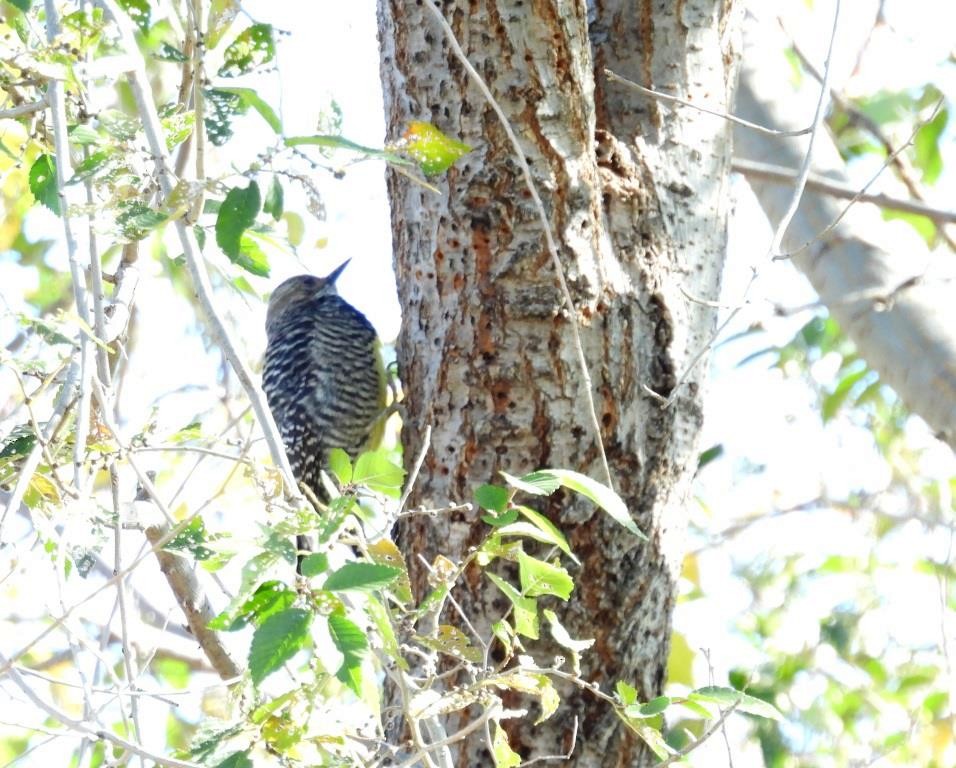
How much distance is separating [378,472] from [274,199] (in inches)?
17.9

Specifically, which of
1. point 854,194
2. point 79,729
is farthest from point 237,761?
point 854,194

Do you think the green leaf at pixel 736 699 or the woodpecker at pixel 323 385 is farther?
the woodpecker at pixel 323 385

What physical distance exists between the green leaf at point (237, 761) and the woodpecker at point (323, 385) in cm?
241

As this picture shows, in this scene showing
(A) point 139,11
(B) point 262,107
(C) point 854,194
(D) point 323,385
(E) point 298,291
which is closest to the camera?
(B) point 262,107

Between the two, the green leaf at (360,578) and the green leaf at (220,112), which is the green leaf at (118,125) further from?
the green leaf at (360,578)

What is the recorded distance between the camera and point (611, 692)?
2340 millimetres

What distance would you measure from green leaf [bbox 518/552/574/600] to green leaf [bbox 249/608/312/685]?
485 millimetres

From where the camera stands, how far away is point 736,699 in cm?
179

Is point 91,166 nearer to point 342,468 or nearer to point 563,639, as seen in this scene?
point 342,468

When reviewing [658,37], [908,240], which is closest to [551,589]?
[658,37]

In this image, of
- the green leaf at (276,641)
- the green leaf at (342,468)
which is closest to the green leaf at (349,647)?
the green leaf at (276,641)

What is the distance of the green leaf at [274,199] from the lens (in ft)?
6.09

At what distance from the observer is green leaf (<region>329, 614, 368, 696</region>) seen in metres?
1.40

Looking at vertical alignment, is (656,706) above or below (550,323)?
below
